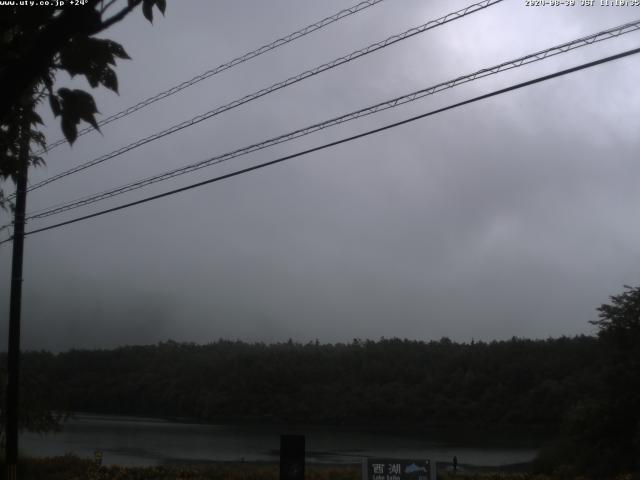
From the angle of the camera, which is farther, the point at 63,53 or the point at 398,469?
the point at 398,469

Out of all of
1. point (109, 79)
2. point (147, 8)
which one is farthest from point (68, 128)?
point (147, 8)

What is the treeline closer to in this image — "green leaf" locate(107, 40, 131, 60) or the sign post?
the sign post

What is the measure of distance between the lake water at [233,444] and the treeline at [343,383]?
2.83m

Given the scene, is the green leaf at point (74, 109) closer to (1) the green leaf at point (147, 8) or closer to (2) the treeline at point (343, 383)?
(1) the green leaf at point (147, 8)

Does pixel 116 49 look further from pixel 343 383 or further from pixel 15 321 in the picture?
pixel 343 383

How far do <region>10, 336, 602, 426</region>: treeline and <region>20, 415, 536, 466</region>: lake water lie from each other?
2.83m

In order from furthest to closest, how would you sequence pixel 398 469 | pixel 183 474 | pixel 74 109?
pixel 183 474, pixel 398 469, pixel 74 109

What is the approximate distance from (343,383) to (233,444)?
66.9 ft

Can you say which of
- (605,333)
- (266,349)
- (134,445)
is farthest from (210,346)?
(605,333)

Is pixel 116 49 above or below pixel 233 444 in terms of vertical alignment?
above

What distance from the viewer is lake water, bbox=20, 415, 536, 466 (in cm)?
3034

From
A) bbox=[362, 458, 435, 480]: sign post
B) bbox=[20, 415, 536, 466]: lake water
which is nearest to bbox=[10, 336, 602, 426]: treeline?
bbox=[20, 415, 536, 466]: lake water

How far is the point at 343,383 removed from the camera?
186 ft

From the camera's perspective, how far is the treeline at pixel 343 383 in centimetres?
4809
